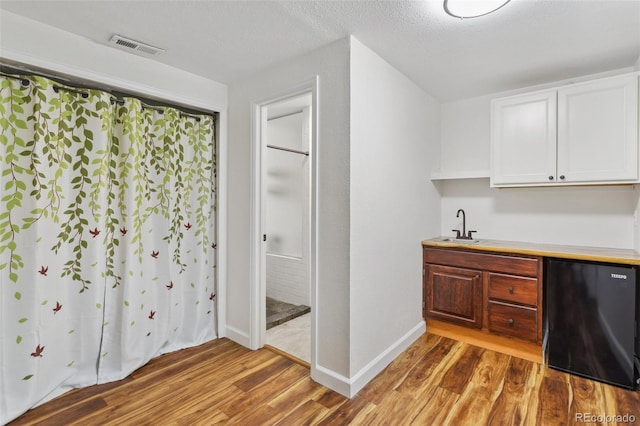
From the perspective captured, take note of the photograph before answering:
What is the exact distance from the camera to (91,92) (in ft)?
7.07

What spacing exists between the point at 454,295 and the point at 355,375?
130 centimetres

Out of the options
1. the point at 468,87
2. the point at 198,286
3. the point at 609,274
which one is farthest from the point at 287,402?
the point at 468,87

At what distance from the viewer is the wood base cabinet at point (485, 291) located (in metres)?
2.54

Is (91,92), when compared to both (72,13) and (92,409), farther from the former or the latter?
(92,409)

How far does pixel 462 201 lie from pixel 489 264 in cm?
90

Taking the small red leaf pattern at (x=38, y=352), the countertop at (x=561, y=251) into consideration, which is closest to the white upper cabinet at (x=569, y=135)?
the countertop at (x=561, y=251)

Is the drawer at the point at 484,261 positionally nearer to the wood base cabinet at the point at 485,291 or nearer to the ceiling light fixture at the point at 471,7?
the wood base cabinet at the point at 485,291

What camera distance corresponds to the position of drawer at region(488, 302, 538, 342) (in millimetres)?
2527

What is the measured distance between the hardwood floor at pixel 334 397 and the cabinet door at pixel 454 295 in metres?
0.39

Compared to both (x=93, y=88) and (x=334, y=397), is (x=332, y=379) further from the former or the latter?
(x=93, y=88)

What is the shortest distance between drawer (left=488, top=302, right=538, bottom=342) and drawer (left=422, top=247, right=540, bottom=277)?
11.6 inches

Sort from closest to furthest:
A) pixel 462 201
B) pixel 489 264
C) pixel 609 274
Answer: pixel 609 274 < pixel 489 264 < pixel 462 201

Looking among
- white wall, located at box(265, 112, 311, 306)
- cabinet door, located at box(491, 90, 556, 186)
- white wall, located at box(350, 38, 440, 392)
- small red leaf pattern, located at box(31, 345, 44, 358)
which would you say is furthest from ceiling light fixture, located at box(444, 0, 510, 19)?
small red leaf pattern, located at box(31, 345, 44, 358)

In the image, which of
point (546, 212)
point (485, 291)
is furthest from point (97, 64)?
point (546, 212)
